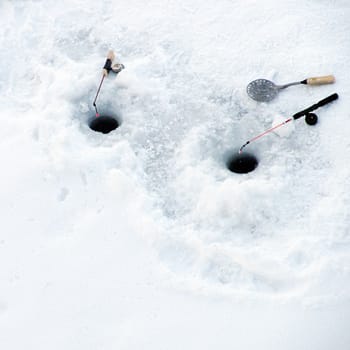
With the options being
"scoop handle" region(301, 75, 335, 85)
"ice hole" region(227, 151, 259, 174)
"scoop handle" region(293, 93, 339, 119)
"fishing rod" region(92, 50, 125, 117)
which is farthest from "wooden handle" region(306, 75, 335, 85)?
"fishing rod" region(92, 50, 125, 117)

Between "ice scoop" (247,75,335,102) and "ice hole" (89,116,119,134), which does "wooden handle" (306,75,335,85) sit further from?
"ice hole" (89,116,119,134)

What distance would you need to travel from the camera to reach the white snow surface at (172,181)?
2055mm

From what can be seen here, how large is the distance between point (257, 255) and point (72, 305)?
99 cm

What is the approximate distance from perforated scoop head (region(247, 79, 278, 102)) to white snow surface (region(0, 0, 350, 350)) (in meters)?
0.06

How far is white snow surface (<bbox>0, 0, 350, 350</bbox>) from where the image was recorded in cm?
205

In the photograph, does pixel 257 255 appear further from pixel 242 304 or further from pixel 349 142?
pixel 349 142

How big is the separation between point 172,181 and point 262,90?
3.23 ft

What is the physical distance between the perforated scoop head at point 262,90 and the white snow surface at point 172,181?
6cm

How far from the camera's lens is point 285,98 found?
3.03m

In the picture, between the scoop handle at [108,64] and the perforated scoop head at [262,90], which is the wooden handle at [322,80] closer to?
the perforated scoop head at [262,90]

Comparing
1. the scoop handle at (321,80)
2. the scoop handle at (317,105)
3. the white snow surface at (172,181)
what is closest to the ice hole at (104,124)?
the white snow surface at (172,181)

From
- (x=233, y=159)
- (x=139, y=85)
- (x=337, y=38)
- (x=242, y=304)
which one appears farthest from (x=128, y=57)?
(x=242, y=304)

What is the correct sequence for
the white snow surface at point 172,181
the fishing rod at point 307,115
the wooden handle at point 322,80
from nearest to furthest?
the white snow surface at point 172,181 < the fishing rod at point 307,115 < the wooden handle at point 322,80

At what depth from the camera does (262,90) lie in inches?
120
